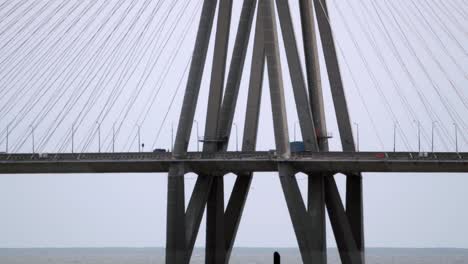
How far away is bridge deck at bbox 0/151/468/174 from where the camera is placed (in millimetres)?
74875

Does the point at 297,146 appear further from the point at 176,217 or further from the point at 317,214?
the point at 176,217

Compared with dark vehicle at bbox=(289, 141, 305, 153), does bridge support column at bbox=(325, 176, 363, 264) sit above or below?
below

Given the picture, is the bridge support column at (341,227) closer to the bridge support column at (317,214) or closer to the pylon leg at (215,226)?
the bridge support column at (317,214)

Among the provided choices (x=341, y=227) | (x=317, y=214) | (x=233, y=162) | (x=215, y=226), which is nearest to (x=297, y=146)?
(x=317, y=214)

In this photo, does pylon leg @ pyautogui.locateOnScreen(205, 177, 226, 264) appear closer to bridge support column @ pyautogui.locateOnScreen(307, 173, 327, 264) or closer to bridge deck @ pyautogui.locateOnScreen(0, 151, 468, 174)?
bridge deck @ pyautogui.locateOnScreen(0, 151, 468, 174)

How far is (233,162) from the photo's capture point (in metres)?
77.4

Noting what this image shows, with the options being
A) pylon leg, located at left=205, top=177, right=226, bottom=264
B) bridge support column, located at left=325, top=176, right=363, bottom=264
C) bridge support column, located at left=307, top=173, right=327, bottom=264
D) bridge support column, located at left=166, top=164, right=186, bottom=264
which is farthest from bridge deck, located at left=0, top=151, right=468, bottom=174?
bridge support column, located at left=325, top=176, right=363, bottom=264

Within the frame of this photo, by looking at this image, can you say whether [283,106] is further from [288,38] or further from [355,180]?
[355,180]

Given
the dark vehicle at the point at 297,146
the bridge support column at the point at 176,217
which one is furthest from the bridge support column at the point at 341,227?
the bridge support column at the point at 176,217

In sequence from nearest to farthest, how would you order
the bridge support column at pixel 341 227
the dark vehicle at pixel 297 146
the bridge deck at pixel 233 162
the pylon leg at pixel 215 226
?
the bridge deck at pixel 233 162 < the dark vehicle at pixel 297 146 < the bridge support column at pixel 341 227 < the pylon leg at pixel 215 226

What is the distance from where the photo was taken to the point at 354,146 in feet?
263

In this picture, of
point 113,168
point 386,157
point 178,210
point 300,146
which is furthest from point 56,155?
point 386,157

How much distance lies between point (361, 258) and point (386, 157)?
908cm

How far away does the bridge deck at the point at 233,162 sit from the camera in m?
74.9
